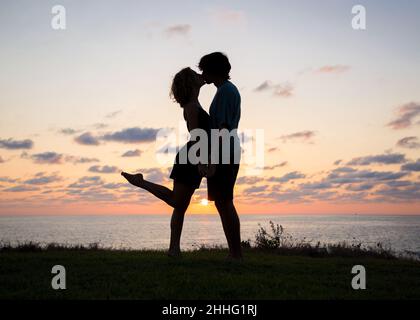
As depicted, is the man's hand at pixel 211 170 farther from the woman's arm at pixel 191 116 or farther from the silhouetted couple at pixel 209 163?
the woman's arm at pixel 191 116

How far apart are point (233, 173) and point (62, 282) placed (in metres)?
2.94

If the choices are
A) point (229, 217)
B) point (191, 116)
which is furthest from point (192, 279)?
point (191, 116)

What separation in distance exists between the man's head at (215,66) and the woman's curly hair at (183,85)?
0.79 ft

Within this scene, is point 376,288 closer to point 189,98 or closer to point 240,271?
point 240,271

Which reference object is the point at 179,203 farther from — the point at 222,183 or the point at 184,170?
the point at 222,183

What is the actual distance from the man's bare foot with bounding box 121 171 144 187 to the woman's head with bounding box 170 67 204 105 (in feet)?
4.52

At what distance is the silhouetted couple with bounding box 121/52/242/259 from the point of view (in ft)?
23.0

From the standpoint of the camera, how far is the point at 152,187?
24.4 ft

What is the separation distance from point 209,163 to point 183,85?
1.38 m

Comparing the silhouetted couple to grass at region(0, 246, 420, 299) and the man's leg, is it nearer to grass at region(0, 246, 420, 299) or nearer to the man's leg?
the man's leg

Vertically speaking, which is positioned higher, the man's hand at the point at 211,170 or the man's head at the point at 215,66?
the man's head at the point at 215,66

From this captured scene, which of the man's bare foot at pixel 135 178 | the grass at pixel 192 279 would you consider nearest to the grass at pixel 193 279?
the grass at pixel 192 279

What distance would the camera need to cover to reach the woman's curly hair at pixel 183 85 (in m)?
7.36
